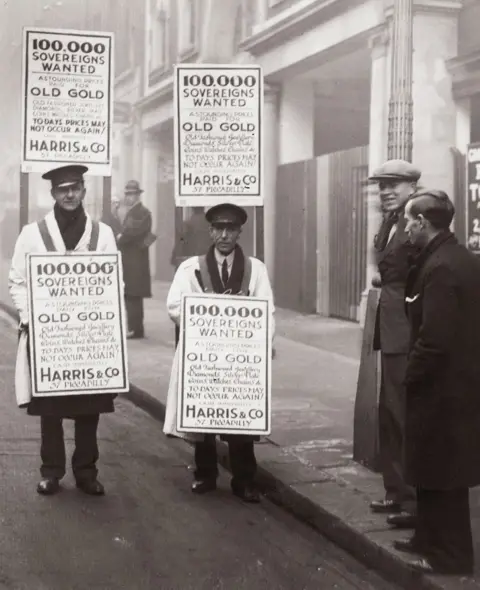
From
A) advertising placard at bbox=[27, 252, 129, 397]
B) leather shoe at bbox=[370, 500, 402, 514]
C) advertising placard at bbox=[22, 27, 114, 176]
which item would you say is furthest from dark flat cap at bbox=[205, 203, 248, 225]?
leather shoe at bbox=[370, 500, 402, 514]

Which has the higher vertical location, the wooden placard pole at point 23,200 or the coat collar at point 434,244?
the wooden placard pole at point 23,200

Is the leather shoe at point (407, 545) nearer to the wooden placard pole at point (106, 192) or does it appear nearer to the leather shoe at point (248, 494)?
the leather shoe at point (248, 494)

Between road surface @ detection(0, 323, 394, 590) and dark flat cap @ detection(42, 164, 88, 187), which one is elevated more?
dark flat cap @ detection(42, 164, 88, 187)

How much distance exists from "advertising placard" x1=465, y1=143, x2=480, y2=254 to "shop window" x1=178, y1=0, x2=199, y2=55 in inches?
409

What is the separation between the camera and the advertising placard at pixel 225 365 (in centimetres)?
582

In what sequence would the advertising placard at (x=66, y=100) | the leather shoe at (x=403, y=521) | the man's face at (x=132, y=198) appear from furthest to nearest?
the man's face at (x=132, y=198)
the advertising placard at (x=66, y=100)
the leather shoe at (x=403, y=521)

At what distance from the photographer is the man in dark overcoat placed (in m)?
12.7

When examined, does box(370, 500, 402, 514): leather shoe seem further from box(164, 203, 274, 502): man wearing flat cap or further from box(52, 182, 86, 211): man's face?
box(52, 182, 86, 211): man's face

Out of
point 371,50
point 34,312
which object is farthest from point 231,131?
point 371,50

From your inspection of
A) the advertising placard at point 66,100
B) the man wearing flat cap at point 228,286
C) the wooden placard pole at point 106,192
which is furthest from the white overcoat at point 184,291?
the wooden placard pole at point 106,192

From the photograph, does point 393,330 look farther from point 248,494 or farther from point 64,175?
point 64,175

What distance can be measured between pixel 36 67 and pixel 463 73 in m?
6.59

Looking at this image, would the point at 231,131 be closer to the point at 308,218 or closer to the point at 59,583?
the point at 59,583

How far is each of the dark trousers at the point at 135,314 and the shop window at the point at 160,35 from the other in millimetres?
11191
